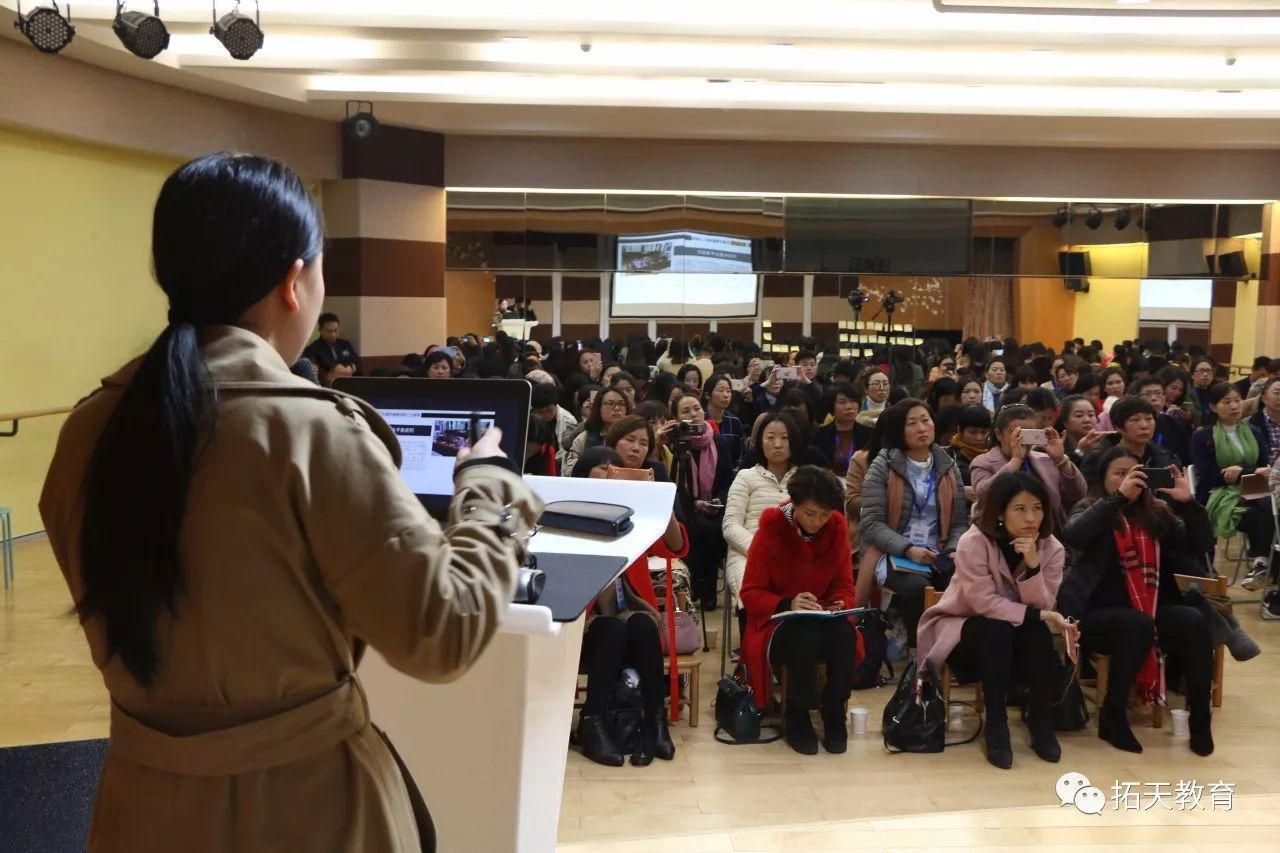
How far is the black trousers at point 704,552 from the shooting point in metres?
6.66

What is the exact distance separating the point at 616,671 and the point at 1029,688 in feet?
5.35

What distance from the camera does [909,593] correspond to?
5.47 m

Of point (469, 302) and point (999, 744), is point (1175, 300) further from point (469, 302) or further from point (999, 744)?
point (999, 744)

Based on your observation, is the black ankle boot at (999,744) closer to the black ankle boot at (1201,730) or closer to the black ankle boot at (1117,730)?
the black ankle boot at (1117,730)

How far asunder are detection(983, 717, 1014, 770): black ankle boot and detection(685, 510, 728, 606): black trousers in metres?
2.18

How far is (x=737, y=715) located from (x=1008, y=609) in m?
1.14

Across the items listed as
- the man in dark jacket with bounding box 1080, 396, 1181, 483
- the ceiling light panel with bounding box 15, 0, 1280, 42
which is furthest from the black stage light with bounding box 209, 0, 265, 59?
the man in dark jacket with bounding box 1080, 396, 1181, 483

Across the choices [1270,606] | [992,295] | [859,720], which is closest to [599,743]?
[859,720]

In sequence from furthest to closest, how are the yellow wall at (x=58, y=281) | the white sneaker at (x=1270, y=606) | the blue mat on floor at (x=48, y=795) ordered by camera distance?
the yellow wall at (x=58, y=281)
the white sneaker at (x=1270, y=606)
the blue mat on floor at (x=48, y=795)

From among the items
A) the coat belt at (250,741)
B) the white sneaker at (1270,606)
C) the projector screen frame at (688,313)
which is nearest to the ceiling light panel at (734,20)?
the white sneaker at (1270,606)

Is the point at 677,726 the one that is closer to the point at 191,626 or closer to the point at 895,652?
the point at 895,652

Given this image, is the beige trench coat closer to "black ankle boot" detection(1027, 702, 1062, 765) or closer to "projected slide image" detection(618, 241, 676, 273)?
"black ankle boot" detection(1027, 702, 1062, 765)

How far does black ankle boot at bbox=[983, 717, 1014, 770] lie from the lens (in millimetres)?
4602

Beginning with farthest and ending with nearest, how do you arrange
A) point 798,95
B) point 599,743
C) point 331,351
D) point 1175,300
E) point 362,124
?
1. point 1175,300
2. point 331,351
3. point 798,95
4. point 362,124
5. point 599,743
